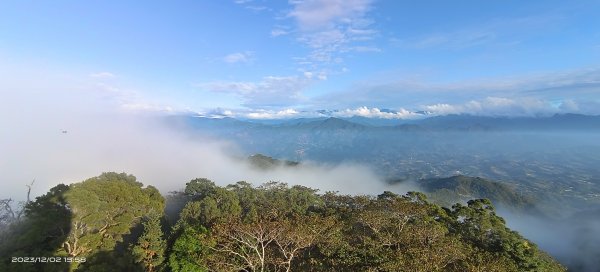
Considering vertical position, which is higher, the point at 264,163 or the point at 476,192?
the point at 264,163

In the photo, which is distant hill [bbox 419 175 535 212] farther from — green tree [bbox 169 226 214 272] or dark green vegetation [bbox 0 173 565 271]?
green tree [bbox 169 226 214 272]

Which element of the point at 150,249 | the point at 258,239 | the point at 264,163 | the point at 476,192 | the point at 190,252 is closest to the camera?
the point at 258,239

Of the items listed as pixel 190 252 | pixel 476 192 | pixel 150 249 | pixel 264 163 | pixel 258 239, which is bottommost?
pixel 476 192

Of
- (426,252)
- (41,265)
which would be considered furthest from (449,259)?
(41,265)

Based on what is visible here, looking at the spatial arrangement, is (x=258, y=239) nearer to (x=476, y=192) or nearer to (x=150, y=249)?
(x=150, y=249)

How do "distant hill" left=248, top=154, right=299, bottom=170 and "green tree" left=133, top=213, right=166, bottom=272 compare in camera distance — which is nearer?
"green tree" left=133, top=213, right=166, bottom=272

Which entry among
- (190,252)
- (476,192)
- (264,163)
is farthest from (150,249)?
(476,192)

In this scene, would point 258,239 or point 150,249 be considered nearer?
point 258,239

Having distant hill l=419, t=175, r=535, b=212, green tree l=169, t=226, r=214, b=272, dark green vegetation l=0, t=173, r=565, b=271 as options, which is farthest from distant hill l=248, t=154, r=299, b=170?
green tree l=169, t=226, r=214, b=272
